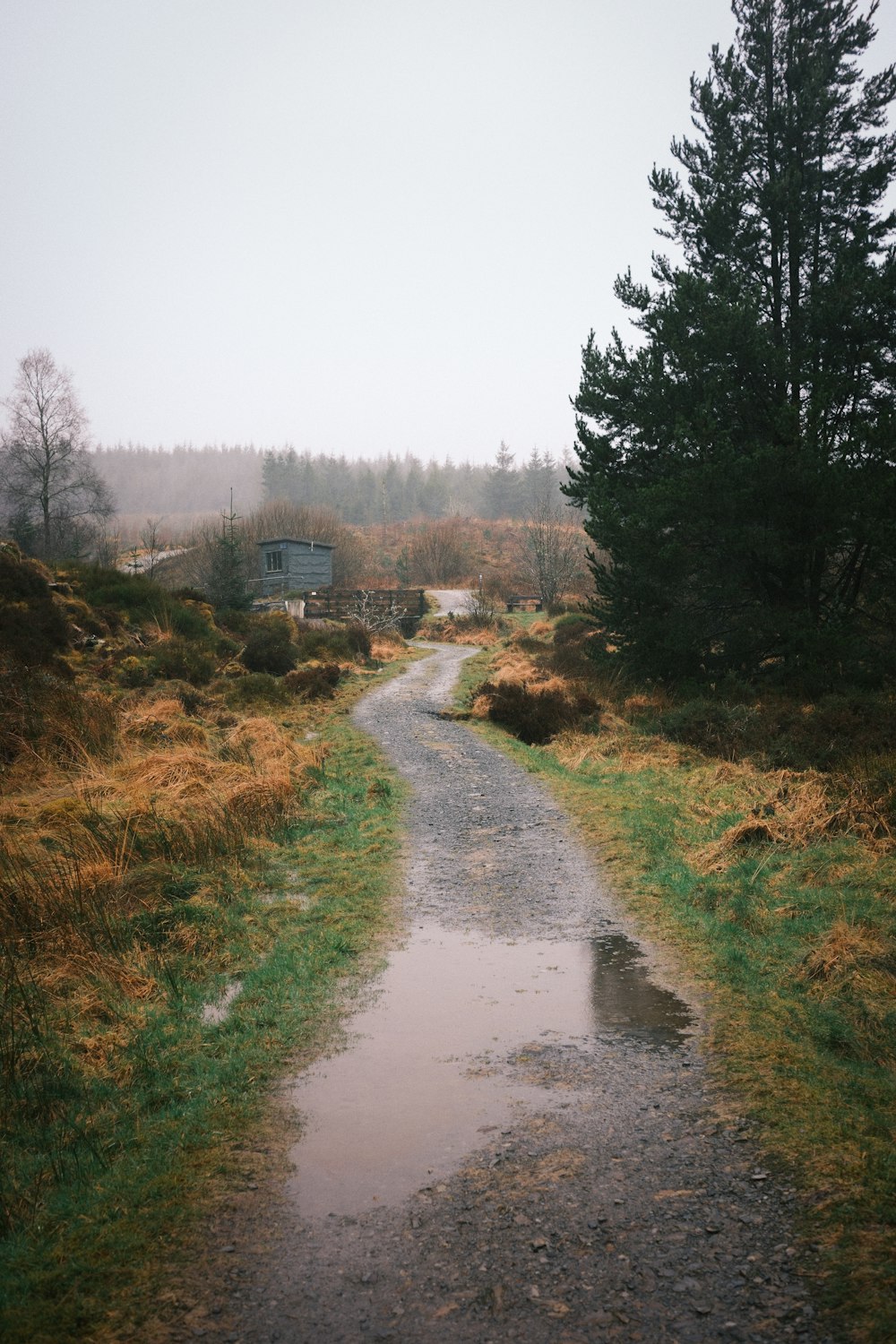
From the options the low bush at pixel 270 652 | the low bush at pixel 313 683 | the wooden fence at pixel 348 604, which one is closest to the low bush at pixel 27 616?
the low bush at pixel 270 652

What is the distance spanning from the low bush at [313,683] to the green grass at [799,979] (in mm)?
9889

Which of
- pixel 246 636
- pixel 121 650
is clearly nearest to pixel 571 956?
pixel 121 650

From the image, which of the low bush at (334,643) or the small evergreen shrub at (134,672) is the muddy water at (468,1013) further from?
the low bush at (334,643)

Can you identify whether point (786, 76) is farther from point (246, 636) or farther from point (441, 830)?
point (246, 636)

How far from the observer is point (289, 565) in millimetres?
42656

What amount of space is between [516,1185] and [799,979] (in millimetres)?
2839

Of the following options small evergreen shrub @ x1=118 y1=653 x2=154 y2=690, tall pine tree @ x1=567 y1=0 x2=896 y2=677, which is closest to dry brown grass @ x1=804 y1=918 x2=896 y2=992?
tall pine tree @ x1=567 y1=0 x2=896 y2=677

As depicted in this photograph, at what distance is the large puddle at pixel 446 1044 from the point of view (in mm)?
3875

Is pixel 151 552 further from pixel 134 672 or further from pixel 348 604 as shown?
pixel 134 672

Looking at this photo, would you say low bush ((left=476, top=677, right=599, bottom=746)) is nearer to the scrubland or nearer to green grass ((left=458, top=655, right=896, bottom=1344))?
the scrubland

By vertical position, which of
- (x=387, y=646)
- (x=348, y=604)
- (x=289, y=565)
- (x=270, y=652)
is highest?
(x=289, y=565)

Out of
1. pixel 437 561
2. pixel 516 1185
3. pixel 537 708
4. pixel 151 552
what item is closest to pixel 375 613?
pixel 151 552

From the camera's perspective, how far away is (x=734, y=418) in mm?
15203

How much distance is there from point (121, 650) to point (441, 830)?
997 centimetres
